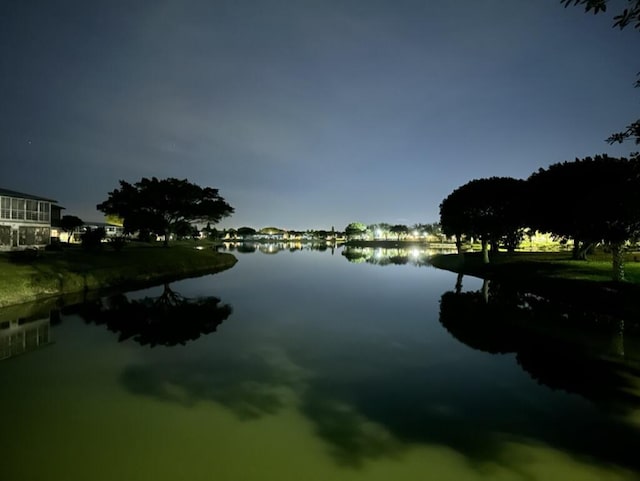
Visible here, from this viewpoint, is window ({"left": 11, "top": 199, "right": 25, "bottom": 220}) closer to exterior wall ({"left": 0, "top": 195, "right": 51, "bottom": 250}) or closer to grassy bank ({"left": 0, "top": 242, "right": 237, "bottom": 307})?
exterior wall ({"left": 0, "top": 195, "right": 51, "bottom": 250})

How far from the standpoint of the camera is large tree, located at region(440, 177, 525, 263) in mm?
51619

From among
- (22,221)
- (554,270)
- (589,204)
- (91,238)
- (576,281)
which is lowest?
(576,281)

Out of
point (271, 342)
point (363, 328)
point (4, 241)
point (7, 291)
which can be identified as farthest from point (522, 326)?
point (4, 241)

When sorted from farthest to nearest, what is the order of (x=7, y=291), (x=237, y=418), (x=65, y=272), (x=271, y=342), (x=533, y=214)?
(x=533, y=214), (x=65, y=272), (x=7, y=291), (x=271, y=342), (x=237, y=418)

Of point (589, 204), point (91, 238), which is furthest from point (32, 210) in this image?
point (589, 204)

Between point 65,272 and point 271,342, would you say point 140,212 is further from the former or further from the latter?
point 271,342

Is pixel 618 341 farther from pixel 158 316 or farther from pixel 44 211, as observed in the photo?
pixel 44 211

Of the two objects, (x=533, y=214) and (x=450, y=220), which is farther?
(x=450, y=220)

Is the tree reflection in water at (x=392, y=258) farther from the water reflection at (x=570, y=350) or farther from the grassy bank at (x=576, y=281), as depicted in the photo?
the water reflection at (x=570, y=350)

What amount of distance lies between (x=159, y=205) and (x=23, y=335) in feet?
158

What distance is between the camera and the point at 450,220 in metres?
60.6

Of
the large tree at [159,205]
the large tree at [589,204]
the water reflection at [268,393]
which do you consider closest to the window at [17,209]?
the large tree at [159,205]

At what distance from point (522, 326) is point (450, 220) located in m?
43.5

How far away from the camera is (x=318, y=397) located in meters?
11.0
